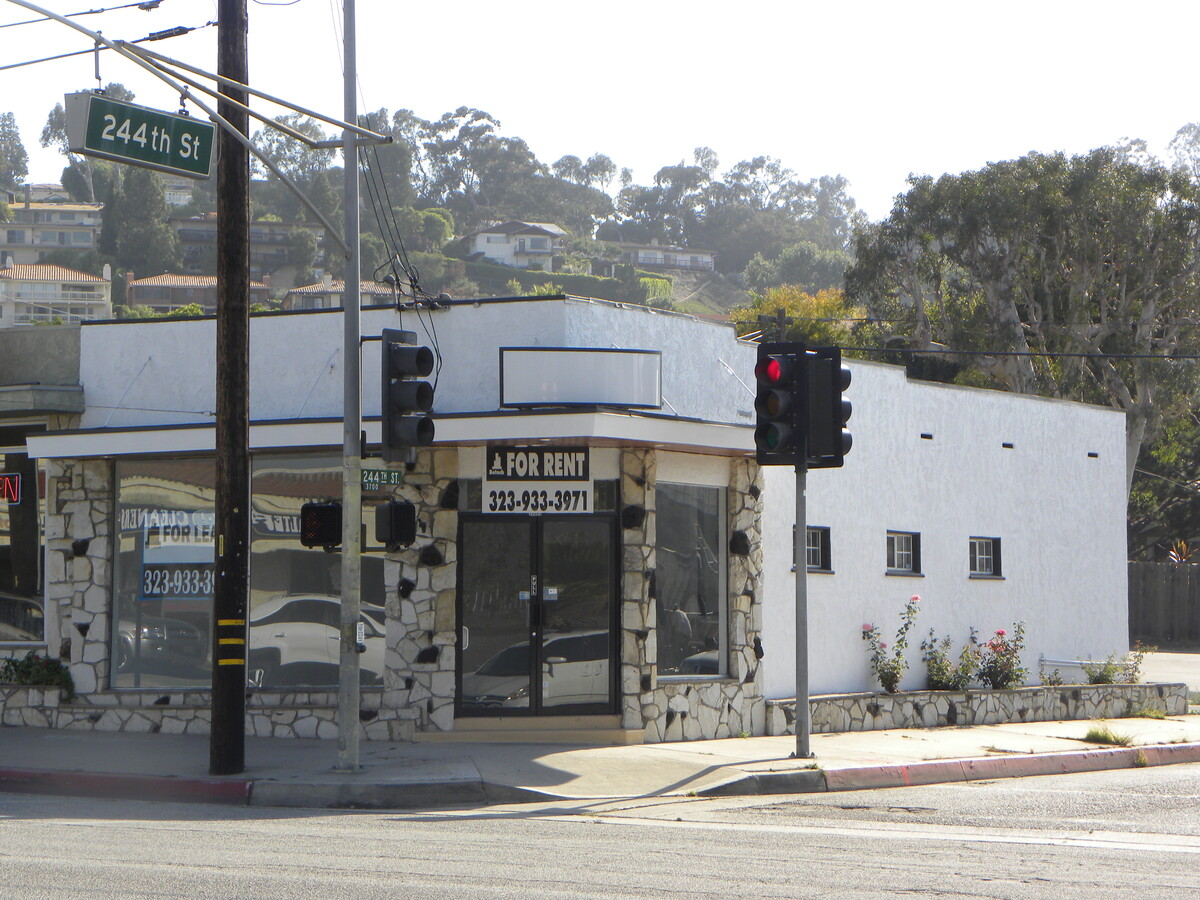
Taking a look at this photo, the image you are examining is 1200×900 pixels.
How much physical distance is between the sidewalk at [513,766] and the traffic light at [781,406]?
303 cm

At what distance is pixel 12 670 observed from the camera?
55.5ft

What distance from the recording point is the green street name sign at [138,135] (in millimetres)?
11141

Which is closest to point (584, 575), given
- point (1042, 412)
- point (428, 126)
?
point (1042, 412)

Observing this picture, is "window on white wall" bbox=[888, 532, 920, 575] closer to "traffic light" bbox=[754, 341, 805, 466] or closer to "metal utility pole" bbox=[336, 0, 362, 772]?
"traffic light" bbox=[754, 341, 805, 466]

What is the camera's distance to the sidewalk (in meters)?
12.2

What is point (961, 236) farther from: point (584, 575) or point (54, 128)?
point (54, 128)

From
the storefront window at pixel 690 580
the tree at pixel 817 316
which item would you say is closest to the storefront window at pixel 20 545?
the storefront window at pixel 690 580

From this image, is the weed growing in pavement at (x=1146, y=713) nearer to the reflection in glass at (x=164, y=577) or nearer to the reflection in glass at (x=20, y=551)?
Result: the reflection in glass at (x=164, y=577)

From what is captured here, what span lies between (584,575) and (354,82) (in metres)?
5.90

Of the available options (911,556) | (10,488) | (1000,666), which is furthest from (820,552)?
(10,488)

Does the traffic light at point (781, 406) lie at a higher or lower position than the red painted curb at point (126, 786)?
higher

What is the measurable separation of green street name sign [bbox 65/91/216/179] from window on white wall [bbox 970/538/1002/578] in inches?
498

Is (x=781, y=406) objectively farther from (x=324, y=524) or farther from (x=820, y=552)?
(x=820, y=552)

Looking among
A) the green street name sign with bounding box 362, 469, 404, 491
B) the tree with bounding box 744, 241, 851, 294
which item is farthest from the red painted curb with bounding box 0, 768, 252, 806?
the tree with bounding box 744, 241, 851, 294
